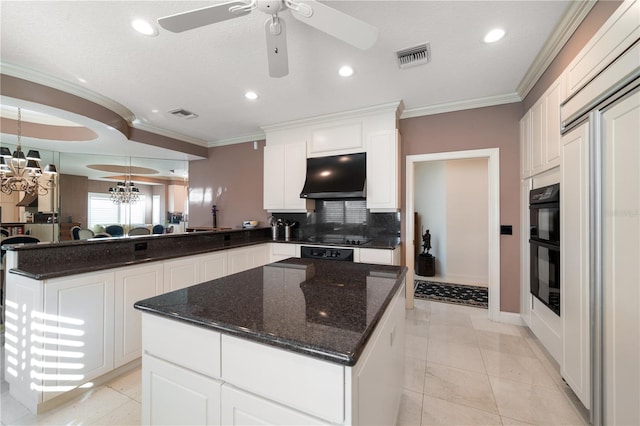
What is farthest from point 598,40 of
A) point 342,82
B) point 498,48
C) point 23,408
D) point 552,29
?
point 23,408

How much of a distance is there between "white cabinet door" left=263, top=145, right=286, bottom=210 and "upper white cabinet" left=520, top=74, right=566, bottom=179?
3020mm

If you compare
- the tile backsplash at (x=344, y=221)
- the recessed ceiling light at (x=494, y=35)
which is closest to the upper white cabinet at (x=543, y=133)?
the recessed ceiling light at (x=494, y=35)

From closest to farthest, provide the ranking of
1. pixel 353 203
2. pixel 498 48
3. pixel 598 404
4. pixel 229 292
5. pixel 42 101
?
pixel 229 292, pixel 598 404, pixel 498 48, pixel 42 101, pixel 353 203

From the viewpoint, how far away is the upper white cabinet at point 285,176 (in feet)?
12.5

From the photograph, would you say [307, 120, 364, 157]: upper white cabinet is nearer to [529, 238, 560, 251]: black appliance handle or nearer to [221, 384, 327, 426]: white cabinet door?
[529, 238, 560, 251]: black appliance handle

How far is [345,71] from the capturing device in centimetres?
250

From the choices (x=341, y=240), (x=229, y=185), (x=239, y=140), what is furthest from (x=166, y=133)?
(x=341, y=240)

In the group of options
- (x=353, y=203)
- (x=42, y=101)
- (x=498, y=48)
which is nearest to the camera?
(x=498, y=48)

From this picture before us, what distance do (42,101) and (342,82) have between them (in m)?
3.05

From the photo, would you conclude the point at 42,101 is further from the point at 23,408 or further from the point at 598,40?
the point at 598,40

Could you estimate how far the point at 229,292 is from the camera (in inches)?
48.4

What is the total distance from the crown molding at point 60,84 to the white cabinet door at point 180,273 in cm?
221

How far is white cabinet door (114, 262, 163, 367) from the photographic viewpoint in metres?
2.04

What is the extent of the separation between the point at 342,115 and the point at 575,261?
2828mm
